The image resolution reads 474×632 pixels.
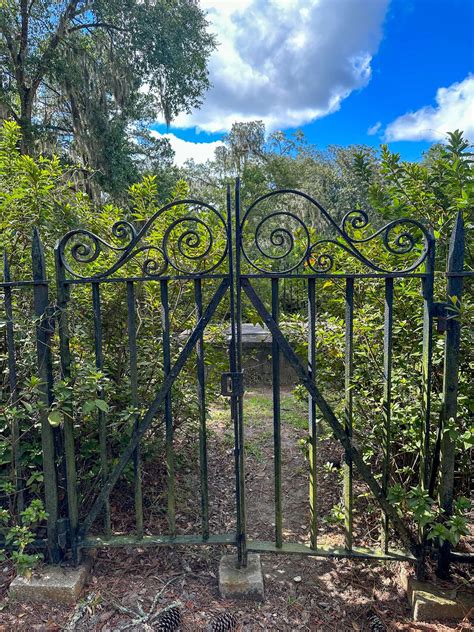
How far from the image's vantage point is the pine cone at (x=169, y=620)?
1.63 m

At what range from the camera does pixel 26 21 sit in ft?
31.1

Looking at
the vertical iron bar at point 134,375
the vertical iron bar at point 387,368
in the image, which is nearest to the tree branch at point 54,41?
the vertical iron bar at point 134,375

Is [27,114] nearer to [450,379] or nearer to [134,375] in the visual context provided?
[134,375]

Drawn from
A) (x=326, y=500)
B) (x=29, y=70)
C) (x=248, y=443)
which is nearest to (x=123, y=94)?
(x=29, y=70)

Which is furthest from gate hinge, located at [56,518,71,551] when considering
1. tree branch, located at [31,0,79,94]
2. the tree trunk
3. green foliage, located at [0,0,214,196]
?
tree branch, located at [31,0,79,94]

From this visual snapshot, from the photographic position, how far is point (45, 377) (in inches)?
71.5

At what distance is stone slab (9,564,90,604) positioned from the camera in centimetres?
177

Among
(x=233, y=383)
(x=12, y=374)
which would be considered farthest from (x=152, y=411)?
(x=12, y=374)

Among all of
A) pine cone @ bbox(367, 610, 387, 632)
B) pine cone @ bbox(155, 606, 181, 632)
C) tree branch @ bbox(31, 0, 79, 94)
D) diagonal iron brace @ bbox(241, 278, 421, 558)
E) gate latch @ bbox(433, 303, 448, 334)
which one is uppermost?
tree branch @ bbox(31, 0, 79, 94)

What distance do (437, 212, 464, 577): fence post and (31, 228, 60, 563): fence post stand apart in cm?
174

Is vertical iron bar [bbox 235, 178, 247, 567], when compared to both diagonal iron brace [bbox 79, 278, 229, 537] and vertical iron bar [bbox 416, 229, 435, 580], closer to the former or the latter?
diagonal iron brace [bbox 79, 278, 229, 537]

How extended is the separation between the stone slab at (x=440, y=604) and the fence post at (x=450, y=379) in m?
0.09

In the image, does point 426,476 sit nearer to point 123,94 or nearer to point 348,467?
point 348,467

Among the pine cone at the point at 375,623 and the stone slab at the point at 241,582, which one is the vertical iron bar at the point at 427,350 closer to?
the pine cone at the point at 375,623
